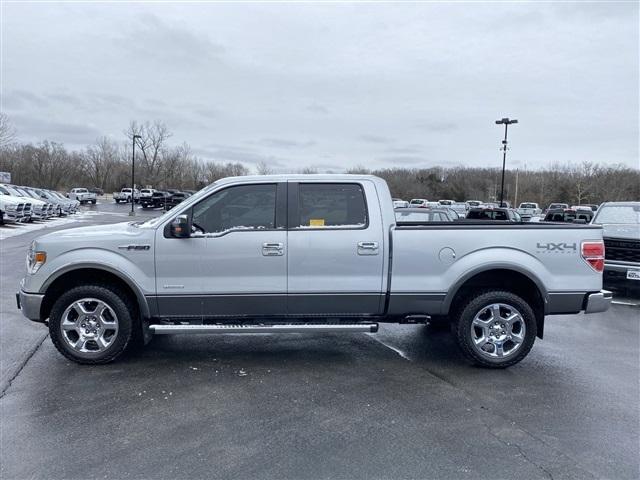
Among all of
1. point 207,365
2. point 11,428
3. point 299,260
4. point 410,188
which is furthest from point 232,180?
point 410,188

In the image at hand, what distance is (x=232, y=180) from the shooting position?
485cm

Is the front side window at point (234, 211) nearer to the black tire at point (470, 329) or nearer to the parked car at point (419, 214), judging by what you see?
the black tire at point (470, 329)

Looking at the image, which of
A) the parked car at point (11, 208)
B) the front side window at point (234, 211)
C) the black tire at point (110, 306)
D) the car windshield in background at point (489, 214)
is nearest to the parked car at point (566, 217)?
the car windshield in background at point (489, 214)

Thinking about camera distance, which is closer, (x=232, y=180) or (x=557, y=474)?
(x=557, y=474)

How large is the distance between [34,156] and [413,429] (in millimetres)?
98026

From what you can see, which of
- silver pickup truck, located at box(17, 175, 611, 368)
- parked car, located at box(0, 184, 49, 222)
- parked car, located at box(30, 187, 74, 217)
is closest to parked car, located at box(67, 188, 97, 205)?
parked car, located at box(30, 187, 74, 217)

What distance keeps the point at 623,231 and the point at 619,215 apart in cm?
114

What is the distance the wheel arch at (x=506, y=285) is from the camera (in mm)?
4695

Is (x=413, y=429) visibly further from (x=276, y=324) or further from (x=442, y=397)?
(x=276, y=324)

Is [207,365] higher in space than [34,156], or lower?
lower

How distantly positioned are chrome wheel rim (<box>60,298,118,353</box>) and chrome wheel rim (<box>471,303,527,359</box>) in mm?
3823

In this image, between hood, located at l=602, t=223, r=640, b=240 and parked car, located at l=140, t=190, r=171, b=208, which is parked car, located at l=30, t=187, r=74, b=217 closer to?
parked car, located at l=140, t=190, r=171, b=208

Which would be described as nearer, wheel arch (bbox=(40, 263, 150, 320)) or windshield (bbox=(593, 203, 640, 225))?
wheel arch (bbox=(40, 263, 150, 320))

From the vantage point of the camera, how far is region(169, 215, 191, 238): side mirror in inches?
177
